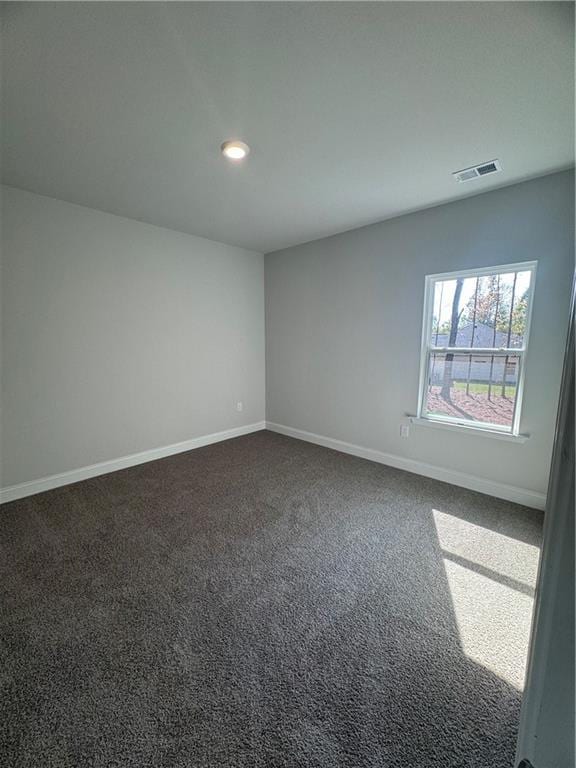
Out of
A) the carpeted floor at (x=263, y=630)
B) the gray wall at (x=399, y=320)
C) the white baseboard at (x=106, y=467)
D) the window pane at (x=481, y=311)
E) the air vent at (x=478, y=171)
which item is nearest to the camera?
the carpeted floor at (x=263, y=630)

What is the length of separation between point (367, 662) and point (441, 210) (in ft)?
11.0

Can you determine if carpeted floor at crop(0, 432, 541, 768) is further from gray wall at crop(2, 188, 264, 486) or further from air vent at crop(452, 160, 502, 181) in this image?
air vent at crop(452, 160, 502, 181)

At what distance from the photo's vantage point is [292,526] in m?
2.36

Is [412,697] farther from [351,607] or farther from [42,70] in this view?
[42,70]

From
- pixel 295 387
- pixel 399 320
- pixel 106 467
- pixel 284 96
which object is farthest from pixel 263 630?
pixel 295 387

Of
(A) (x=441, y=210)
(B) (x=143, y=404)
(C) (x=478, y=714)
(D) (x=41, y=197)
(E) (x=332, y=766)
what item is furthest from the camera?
(B) (x=143, y=404)

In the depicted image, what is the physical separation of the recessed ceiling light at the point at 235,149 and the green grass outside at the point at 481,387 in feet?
8.42

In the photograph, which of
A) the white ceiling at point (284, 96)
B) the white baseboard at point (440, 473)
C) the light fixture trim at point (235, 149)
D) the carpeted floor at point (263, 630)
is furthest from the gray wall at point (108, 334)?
the light fixture trim at point (235, 149)

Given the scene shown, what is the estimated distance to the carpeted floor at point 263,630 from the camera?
1.10 m

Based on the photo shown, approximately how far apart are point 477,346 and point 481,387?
368mm

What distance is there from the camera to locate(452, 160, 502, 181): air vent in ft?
7.23

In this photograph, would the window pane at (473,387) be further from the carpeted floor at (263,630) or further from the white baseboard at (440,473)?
the carpeted floor at (263,630)

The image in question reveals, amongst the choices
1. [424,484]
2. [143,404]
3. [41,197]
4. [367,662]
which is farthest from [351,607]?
[41,197]

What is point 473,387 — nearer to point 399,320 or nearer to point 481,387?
point 481,387
